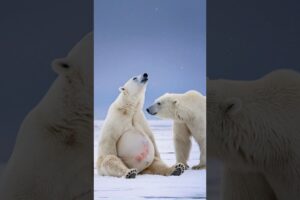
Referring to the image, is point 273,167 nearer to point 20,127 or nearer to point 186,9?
point 20,127

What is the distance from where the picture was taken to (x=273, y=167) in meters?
1.51

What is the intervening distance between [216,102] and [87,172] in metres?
0.58

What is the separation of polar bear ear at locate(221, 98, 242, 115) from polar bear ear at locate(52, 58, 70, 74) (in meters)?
0.63

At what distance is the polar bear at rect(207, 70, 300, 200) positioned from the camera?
4.92 feet

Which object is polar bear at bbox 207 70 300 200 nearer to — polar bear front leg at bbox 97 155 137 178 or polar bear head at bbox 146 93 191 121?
polar bear front leg at bbox 97 155 137 178

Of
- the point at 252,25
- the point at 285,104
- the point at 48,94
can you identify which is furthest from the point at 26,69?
the point at 285,104

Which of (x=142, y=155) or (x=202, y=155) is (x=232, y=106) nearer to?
(x=202, y=155)

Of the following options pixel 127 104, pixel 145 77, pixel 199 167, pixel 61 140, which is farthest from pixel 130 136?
pixel 61 140

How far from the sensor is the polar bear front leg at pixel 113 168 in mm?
2574

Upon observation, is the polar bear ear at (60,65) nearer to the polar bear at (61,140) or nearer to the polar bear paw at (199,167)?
the polar bear at (61,140)

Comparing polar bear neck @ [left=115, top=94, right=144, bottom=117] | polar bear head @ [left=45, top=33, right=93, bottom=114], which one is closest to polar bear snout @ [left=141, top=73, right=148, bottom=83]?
polar bear neck @ [left=115, top=94, right=144, bottom=117]

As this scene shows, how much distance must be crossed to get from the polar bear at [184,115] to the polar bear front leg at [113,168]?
1.32 ft

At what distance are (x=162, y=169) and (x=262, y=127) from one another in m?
1.30

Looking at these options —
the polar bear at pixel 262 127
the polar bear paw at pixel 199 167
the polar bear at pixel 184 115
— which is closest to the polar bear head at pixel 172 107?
the polar bear at pixel 184 115
